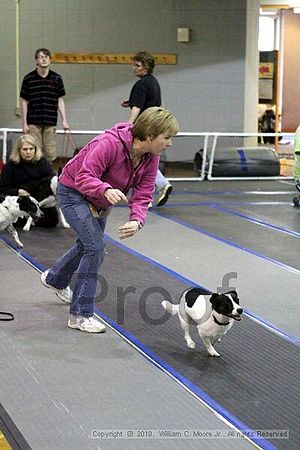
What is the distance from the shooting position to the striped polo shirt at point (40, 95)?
29.9 feet

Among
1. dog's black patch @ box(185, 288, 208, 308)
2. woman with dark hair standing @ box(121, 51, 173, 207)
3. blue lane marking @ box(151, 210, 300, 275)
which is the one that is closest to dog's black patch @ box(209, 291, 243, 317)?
dog's black patch @ box(185, 288, 208, 308)

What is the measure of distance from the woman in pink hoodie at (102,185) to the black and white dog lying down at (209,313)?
445 millimetres

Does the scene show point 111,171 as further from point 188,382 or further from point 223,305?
point 188,382

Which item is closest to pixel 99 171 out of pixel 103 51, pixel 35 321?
pixel 35 321

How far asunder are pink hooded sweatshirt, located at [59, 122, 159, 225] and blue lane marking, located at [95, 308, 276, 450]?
24.5 inches

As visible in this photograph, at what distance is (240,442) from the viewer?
3.48 m

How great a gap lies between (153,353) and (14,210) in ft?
9.09

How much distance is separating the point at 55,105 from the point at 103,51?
3.84 m

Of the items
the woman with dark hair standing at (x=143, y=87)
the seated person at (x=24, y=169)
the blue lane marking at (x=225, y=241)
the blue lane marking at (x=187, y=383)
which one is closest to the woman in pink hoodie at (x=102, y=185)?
the blue lane marking at (x=187, y=383)

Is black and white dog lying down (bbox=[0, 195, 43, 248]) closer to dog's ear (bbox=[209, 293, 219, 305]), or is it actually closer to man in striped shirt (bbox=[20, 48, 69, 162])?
man in striped shirt (bbox=[20, 48, 69, 162])

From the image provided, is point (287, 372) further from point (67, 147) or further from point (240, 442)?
point (67, 147)

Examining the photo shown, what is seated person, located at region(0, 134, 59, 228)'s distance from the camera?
7.45m

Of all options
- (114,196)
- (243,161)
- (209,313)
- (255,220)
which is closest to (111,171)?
(114,196)

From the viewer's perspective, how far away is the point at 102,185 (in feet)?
14.3
